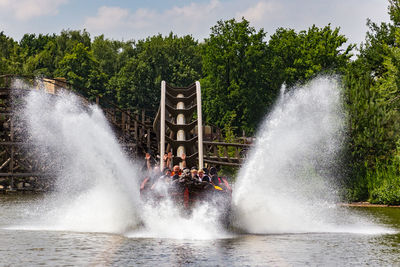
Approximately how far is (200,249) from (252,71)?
6680 cm

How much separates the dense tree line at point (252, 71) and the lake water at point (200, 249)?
16.5 meters

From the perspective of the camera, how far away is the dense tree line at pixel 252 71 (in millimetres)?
43469

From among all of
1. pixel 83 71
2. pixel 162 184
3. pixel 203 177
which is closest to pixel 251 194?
pixel 203 177

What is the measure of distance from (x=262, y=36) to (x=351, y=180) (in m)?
47.6

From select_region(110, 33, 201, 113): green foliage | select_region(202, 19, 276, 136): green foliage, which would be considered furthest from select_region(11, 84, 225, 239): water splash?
select_region(110, 33, 201, 113): green foliage

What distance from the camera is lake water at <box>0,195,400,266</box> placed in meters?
19.2

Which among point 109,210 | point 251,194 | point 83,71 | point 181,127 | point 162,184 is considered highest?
point 83,71

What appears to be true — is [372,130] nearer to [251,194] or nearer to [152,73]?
[251,194]

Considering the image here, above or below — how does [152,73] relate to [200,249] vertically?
above

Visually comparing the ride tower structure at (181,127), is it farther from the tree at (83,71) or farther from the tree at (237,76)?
the tree at (83,71)

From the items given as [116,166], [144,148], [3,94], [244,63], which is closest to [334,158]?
[116,166]

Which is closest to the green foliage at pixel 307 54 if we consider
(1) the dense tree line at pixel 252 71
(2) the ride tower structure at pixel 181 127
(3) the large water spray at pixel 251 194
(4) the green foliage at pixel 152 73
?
(1) the dense tree line at pixel 252 71

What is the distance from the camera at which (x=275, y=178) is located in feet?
166

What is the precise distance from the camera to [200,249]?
21.2 metres
